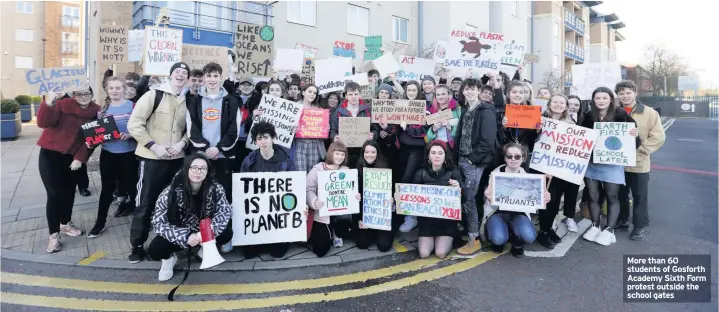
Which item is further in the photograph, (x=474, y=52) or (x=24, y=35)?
(x=24, y=35)

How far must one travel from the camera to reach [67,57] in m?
44.5

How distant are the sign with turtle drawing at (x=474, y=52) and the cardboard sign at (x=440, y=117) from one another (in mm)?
2683

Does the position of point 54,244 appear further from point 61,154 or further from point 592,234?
point 592,234

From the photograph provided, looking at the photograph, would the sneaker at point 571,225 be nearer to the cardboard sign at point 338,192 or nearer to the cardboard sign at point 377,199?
the cardboard sign at point 377,199

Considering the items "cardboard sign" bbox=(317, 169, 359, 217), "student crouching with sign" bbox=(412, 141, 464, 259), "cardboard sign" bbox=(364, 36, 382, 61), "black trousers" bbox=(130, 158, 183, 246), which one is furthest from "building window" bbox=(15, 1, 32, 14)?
"student crouching with sign" bbox=(412, 141, 464, 259)

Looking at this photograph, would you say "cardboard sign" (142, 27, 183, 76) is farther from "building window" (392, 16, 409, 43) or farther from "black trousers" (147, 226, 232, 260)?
"building window" (392, 16, 409, 43)

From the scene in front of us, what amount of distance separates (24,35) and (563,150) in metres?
52.8

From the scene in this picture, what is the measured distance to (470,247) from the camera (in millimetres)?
4586

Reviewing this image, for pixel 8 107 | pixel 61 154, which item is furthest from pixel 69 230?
pixel 8 107

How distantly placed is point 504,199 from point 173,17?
1524cm

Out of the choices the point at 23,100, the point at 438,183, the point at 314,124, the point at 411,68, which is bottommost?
the point at 438,183

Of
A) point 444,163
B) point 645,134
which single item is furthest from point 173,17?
point 645,134

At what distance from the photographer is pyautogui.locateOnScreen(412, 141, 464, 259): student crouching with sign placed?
14.8 ft

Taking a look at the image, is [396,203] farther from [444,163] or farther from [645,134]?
[645,134]
